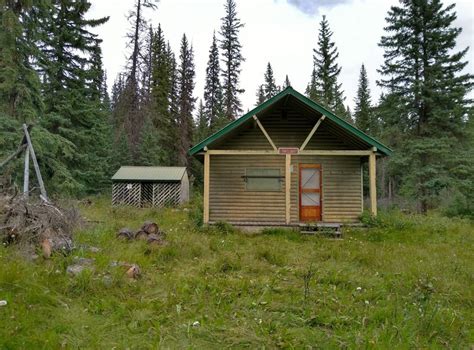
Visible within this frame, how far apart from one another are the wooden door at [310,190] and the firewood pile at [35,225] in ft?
25.7

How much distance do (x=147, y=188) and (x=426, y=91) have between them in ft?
56.4

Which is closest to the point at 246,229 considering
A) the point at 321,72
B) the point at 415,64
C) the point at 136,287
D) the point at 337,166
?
the point at 337,166

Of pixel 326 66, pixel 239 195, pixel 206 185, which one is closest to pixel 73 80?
pixel 206 185

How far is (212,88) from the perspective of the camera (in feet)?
110

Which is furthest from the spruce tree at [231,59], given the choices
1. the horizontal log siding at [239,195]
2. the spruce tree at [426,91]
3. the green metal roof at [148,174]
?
the horizontal log siding at [239,195]

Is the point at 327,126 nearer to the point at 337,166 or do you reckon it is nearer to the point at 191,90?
the point at 337,166

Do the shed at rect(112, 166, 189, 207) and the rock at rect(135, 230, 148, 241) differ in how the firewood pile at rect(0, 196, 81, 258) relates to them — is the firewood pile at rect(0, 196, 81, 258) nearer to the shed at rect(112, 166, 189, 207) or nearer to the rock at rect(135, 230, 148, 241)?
the rock at rect(135, 230, 148, 241)

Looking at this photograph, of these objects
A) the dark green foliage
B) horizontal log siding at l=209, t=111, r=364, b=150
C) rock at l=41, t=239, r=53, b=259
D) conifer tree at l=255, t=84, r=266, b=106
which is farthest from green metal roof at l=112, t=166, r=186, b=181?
conifer tree at l=255, t=84, r=266, b=106

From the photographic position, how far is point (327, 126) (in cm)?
1105

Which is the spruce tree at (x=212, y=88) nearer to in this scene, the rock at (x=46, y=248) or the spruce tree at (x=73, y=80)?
the spruce tree at (x=73, y=80)

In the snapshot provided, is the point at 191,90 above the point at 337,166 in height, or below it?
above

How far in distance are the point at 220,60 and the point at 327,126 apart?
80.5 feet

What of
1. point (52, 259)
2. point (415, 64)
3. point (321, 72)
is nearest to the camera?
point (52, 259)

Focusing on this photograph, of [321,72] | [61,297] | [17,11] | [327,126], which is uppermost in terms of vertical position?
[321,72]
